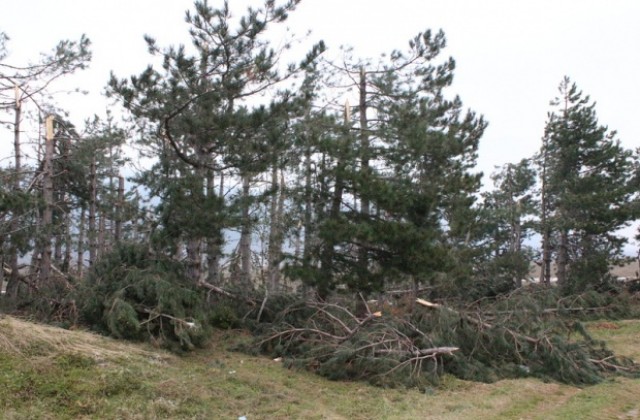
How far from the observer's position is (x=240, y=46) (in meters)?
9.20

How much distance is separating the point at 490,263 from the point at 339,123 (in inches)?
537

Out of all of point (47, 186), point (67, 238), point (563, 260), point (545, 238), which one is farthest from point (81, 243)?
point (545, 238)

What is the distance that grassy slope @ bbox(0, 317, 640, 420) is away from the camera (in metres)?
5.43

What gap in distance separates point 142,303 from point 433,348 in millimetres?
5085

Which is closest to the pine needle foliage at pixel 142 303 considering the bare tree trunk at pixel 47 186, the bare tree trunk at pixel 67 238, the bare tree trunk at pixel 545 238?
→ the bare tree trunk at pixel 47 186

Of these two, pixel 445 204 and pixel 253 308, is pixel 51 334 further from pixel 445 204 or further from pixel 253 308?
pixel 445 204

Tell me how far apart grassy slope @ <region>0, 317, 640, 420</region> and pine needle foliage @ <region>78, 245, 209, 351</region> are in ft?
1.49

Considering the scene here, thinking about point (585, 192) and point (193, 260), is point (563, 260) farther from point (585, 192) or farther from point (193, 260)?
point (193, 260)

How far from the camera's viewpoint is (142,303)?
8742 millimetres

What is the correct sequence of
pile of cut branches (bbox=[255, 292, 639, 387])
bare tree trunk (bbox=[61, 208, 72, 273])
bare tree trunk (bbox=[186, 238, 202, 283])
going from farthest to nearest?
bare tree trunk (bbox=[61, 208, 72, 273]), bare tree trunk (bbox=[186, 238, 202, 283]), pile of cut branches (bbox=[255, 292, 639, 387])

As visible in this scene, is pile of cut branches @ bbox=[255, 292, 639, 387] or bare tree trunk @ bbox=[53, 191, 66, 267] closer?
pile of cut branches @ bbox=[255, 292, 639, 387]

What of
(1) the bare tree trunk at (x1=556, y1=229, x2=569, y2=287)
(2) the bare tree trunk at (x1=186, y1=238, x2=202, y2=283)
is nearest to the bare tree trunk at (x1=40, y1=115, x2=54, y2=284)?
(2) the bare tree trunk at (x1=186, y1=238, x2=202, y2=283)

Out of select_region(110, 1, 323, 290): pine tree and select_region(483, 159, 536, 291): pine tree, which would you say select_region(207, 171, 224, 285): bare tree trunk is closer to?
select_region(110, 1, 323, 290): pine tree

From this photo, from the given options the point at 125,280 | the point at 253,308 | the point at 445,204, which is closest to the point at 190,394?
the point at 125,280
